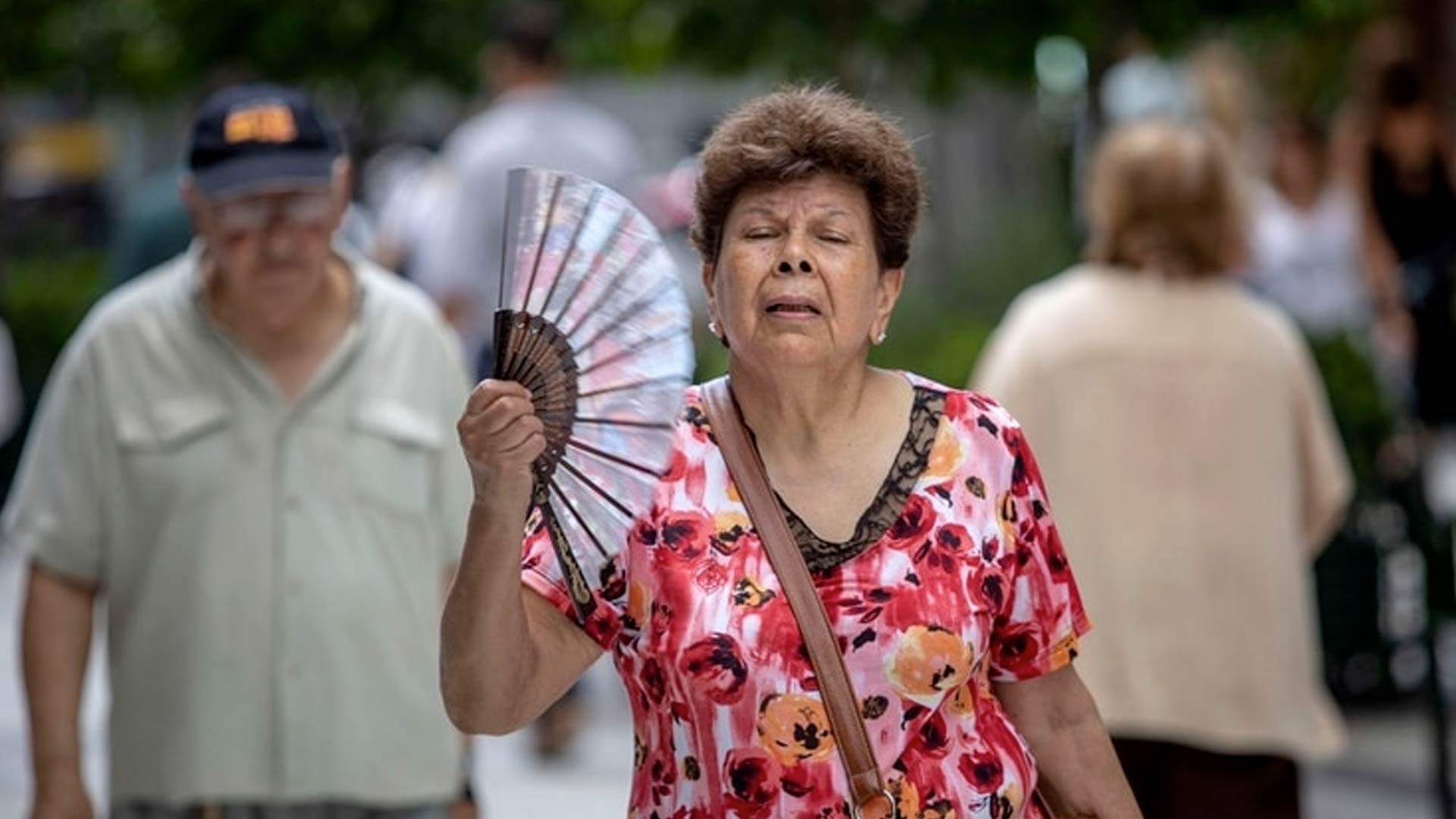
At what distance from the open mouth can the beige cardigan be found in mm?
3015

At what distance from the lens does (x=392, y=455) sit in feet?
17.0

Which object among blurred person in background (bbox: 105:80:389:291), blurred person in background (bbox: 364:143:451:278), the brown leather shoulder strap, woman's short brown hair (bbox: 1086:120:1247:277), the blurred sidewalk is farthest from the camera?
blurred person in background (bbox: 364:143:451:278)

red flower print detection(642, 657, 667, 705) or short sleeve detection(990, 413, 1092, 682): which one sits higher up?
short sleeve detection(990, 413, 1092, 682)

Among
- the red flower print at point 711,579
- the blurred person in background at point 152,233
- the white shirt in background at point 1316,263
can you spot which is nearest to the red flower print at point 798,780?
the red flower print at point 711,579

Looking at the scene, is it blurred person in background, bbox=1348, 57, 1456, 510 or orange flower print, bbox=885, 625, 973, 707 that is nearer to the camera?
orange flower print, bbox=885, 625, 973, 707

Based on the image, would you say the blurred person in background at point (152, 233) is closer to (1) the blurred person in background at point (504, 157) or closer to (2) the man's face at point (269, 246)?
(1) the blurred person in background at point (504, 157)

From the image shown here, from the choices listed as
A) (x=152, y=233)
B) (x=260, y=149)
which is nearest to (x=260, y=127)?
(x=260, y=149)

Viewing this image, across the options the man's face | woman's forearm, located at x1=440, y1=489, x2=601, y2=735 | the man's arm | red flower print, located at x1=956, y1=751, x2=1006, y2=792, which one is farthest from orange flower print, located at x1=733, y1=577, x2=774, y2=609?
the man's arm

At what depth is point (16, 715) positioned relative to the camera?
11.5m

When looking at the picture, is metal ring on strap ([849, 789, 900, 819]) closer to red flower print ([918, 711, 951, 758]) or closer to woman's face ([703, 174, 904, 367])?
red flower print ([918, 711, 951, 758])

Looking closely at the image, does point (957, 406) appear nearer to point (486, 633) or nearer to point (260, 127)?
point (486, 633)

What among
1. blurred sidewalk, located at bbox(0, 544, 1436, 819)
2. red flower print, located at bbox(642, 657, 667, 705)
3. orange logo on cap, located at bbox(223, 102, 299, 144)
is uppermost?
orange logo on cap, located at bbox(223, 102, 299, 144)

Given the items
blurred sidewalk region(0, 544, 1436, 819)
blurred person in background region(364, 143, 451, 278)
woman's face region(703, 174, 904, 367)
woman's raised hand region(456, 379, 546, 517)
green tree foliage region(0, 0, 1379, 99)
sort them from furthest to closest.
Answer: blurred person in background region(364, 143, 451, 278) < green tree foliage region(0, 0, 1379, 99) < blurred sidewalk region(0, 544, 1436, 819) < woman's face region(703, 174, 904, 367) < woman's raised hand region(456, 379, 546, 517)

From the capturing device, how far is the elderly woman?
3.36m
